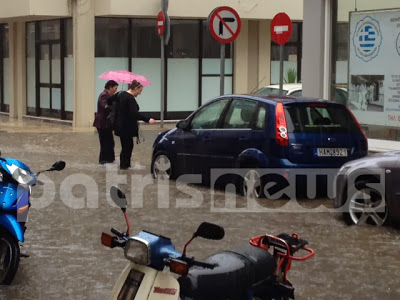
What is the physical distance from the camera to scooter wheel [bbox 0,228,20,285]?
7160mm

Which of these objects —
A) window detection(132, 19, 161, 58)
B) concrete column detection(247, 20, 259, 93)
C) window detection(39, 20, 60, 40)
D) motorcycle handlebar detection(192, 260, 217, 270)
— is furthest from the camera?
concrete column detection(247, 20, 259, 93)

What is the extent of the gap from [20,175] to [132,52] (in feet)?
62.7

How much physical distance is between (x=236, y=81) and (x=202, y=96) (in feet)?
3.94

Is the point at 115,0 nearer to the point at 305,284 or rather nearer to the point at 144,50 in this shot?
the point at 144,50

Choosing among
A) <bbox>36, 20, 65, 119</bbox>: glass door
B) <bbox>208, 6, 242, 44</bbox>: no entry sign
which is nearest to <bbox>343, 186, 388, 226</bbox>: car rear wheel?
<bbox>208, 6, 242, 44</bbox>: no entry sign

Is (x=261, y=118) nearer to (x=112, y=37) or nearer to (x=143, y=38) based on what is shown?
(x=112, y=37)

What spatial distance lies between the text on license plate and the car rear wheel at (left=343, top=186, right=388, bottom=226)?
5.98ft

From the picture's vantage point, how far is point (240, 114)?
12758mm

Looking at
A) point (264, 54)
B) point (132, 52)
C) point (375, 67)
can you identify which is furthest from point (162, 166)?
point (264, 54)

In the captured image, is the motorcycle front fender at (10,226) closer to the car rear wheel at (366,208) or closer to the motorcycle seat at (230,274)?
the motorcycle seat at (230,274)

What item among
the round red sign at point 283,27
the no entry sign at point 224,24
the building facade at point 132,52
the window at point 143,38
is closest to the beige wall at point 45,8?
the building facade at point 132,52

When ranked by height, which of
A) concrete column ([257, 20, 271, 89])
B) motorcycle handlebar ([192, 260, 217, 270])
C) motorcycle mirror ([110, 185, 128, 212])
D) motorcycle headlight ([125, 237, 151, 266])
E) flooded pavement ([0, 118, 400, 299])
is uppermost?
concrete column ([257, 20, 271, 89])

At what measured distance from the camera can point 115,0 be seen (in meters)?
24.7

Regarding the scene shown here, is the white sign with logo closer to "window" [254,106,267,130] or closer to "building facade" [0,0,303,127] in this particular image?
"window" [254,106,267,130]
